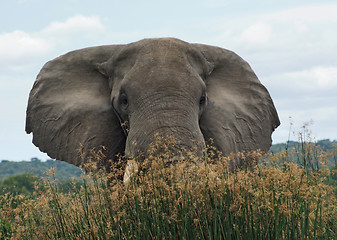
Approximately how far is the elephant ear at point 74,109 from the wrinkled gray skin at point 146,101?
0.01 m

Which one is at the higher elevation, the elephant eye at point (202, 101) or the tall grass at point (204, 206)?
the elephant eye at point (202, 101)

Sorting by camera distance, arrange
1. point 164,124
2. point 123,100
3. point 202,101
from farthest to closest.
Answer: point 202,101 < point 123,100 < point 164,124

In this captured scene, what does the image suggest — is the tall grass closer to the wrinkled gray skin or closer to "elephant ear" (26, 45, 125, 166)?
the wrinkled gray skin

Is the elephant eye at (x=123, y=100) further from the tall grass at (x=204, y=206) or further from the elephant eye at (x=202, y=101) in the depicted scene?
the tall grass at (x=204, y=206)

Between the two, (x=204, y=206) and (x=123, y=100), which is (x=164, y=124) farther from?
(x=204, y=206)

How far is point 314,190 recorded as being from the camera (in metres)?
4.23

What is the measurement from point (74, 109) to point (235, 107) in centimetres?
210

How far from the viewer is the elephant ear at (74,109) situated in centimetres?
683

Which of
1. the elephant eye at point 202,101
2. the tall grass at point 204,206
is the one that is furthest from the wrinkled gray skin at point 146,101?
the tall grass at point 204,206

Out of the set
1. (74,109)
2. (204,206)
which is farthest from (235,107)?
(204,206)

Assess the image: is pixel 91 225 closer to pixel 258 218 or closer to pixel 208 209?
pixel 208 209

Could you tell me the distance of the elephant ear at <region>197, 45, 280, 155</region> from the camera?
22.5 feet

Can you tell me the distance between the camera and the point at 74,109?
7141 mm

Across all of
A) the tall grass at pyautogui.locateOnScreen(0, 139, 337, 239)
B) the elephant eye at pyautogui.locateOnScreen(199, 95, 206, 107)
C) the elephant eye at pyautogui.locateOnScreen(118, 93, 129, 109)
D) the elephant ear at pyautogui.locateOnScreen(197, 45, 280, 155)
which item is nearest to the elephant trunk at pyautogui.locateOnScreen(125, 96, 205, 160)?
the elephant eye at pyautogui.locateOnScreen(118, 93, 129, 109)
